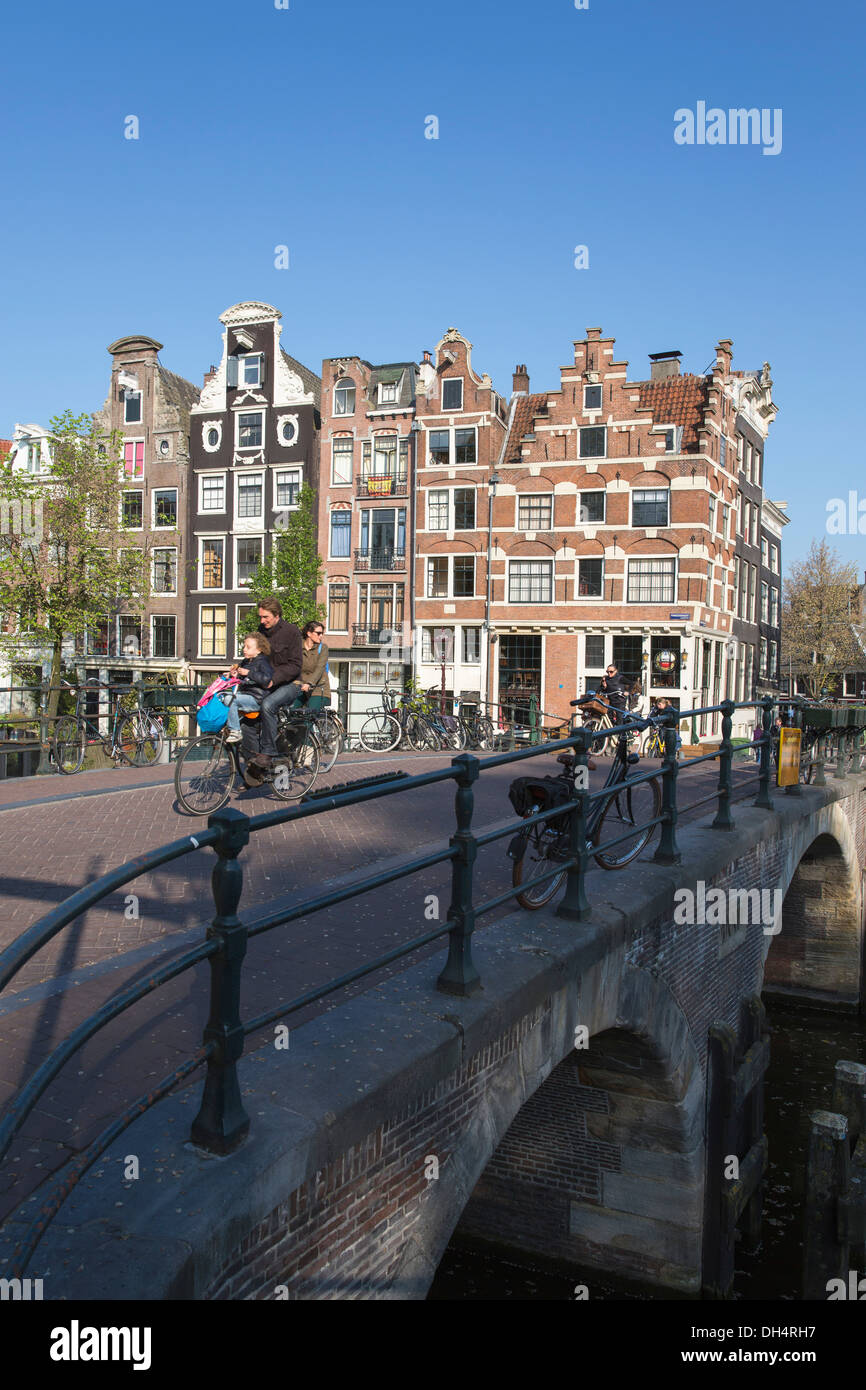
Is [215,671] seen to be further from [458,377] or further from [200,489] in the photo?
[458,377]

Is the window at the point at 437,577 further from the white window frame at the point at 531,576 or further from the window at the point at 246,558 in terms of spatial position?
the window at the point at 246,558

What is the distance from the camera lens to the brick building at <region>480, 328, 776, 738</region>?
2845cm

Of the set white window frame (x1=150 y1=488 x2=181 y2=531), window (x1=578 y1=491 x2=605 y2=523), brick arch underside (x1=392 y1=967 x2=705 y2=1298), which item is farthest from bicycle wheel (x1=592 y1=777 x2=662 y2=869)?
white window frame (x1=150 y1=488 x2=181 y2=531)

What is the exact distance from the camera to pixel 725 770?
7.57 metres

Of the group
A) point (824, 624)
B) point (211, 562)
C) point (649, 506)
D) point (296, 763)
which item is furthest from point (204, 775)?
point (824, 624)

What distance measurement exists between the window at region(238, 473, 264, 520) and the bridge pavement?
25.3 metres

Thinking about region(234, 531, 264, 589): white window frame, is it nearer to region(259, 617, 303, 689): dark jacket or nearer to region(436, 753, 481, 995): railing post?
region(259, 617, 303, 689): dark jacket

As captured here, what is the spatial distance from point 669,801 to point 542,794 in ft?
3.66

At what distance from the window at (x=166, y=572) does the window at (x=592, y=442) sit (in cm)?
1520

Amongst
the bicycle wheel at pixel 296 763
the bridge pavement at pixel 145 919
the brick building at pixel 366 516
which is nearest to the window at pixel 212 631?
the brick building at pixel 366 516

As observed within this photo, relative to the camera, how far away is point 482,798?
32.9 feet
